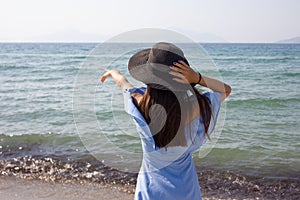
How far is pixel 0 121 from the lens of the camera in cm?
870

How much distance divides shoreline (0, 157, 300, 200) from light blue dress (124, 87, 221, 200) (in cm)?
241

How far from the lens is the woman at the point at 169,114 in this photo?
1700mm

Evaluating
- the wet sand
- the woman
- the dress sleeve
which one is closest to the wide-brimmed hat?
the woman

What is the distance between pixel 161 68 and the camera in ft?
5.57

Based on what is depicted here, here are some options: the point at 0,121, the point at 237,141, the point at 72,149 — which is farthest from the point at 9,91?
the point at 237,141

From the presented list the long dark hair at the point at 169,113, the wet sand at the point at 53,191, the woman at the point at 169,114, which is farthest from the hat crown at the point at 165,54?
the wet sand at the point at 53,191

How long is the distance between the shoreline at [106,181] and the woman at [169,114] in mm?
2448

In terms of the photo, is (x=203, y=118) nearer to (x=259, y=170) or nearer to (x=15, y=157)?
(x=259, y=170)

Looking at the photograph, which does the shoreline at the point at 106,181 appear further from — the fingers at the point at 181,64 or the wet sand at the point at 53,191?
the fingers at the point at 181,64

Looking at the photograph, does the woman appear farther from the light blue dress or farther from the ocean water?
the ocean water

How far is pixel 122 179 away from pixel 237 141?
9.44ft

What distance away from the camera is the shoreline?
447cm

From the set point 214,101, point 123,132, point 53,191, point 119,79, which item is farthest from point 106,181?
point 214,101

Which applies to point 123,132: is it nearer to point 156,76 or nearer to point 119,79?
point 119,79
